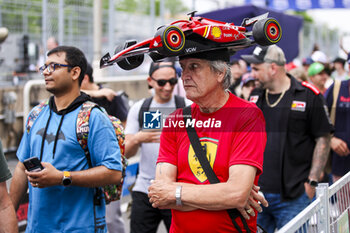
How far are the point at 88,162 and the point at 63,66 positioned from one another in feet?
2.43

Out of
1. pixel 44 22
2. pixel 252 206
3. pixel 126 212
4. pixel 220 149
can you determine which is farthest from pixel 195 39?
pixel 44 22

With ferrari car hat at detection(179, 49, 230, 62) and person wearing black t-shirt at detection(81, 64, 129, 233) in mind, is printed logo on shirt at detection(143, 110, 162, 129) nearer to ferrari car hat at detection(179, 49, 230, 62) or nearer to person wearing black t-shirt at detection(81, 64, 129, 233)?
ferrari car hat at detection(179, 49, 230, 62)

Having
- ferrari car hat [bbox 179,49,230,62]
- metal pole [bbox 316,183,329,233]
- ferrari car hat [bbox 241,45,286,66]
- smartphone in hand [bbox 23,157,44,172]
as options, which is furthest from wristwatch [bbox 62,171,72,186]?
ferrari car hat [bbox 241,45,286,66]

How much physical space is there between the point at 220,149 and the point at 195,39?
0.59 meters

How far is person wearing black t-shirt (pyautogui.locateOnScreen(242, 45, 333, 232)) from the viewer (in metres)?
4.59

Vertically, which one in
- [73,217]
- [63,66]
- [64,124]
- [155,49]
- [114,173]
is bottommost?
[73,217]

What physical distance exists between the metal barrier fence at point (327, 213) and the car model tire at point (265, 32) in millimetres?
889

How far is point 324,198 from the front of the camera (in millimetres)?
2969

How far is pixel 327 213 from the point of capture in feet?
9.93

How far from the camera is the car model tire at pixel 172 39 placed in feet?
7.54

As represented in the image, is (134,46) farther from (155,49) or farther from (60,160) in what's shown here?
(60,160)

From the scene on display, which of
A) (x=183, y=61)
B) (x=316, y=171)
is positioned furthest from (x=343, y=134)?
(x=183, y=61)

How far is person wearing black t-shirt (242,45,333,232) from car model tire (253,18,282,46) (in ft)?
7.44

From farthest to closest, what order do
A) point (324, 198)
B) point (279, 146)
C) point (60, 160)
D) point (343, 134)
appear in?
point (343, 134) < point (279, 146) < point (60, 160) < point (324, 198)
